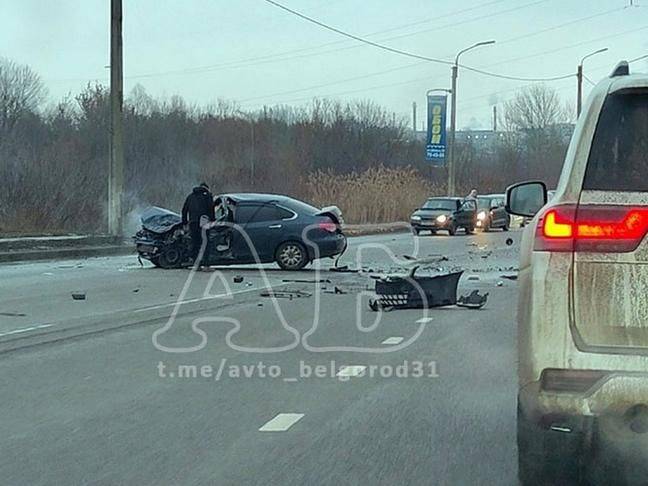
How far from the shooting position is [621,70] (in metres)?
5.30

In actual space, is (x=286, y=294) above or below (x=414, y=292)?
below

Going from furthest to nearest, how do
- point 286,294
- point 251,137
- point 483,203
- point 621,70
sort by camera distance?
point 251,137
point 483,203
point 286,294
point 621,70

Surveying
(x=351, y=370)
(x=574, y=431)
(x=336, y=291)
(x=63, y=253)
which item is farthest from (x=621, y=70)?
(x=63, y=253)

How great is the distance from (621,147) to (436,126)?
4917 cm

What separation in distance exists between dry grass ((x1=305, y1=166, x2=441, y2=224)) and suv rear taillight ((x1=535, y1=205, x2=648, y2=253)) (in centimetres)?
4322

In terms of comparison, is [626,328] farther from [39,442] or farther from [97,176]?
[97,176]

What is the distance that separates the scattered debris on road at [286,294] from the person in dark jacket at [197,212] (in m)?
4.44

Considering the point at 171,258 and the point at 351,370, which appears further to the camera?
the point at 171,258

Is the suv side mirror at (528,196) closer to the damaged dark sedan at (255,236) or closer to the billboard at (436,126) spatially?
the damaged dark sedan at (255,236)

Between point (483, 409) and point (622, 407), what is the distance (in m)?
3.57

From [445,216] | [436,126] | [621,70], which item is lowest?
[445,216]

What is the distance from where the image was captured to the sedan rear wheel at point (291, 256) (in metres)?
21.4

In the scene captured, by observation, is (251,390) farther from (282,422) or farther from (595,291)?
(595,291)

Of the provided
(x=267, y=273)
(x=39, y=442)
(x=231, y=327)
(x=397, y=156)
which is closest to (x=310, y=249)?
(x=267, y=273)
